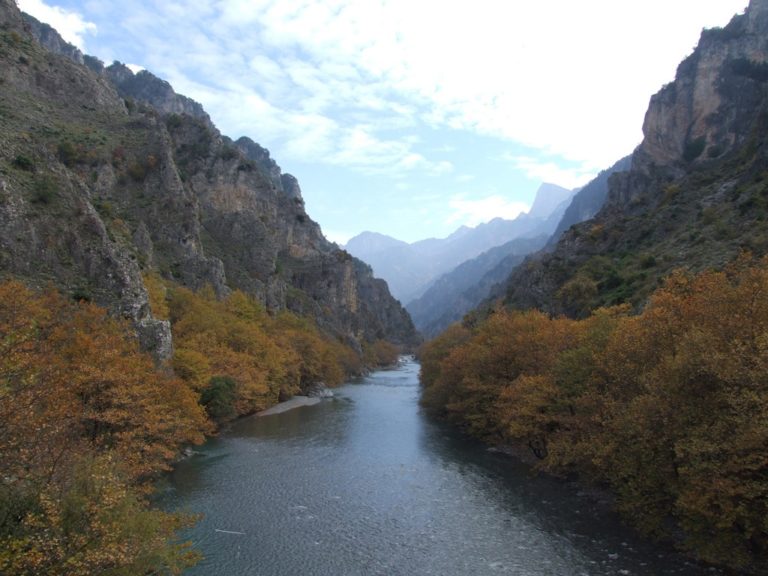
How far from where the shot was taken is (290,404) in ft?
228

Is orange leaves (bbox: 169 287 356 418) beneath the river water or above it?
above

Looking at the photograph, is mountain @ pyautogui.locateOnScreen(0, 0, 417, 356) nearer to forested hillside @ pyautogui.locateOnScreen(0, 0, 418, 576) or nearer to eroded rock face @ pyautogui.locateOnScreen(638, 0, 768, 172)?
forested hillside @ pyautogui.locateOnScreen(0, 0, 418, 576)

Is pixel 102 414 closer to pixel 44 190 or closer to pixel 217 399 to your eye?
pixel 217 399

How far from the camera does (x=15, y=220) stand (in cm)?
4291

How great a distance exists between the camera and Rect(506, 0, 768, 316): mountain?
5653 centimetres

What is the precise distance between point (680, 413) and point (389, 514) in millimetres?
15564

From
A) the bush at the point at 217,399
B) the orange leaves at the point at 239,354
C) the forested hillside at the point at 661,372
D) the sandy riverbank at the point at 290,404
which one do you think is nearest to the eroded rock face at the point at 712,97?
the forested hillside at the point at 661,372

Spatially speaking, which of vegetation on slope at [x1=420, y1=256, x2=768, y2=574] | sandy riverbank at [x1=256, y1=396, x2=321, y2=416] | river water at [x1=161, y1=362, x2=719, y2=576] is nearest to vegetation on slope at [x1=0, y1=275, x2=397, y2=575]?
sandy riverbank at [x1=256, y1=396, x2=321, y2=416]

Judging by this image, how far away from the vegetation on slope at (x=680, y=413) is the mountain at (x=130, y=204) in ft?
104

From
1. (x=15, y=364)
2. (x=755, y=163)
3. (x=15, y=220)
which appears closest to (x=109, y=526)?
(x=15, y=364)

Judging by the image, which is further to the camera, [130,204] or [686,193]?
[130,204]

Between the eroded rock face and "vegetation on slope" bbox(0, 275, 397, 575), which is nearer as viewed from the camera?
"vegetation on slope" bbox(0, 275, 397, 575)

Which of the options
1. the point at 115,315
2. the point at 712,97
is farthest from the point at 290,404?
Result: the point at 712,97

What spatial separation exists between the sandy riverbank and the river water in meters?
15.1
